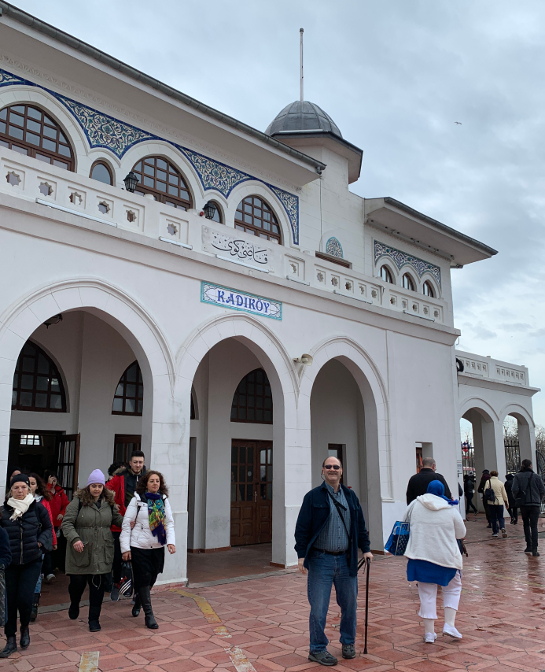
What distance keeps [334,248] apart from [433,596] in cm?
885

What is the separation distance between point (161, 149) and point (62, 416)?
4.71 m

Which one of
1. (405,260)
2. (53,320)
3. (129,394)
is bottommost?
(129,394)

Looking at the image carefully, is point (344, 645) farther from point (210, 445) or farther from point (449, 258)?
point (449, 258)

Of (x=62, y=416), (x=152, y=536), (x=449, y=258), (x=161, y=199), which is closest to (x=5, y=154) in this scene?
(x=161, y=199)

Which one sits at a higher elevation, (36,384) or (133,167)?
(133,167)

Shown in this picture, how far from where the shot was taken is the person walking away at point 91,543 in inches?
223

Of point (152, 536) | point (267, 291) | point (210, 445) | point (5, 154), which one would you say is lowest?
point (152, 536)

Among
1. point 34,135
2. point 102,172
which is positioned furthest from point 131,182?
point 34,135

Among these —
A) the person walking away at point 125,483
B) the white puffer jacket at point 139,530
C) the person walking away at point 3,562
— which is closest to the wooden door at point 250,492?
the person walking away at point 125,483

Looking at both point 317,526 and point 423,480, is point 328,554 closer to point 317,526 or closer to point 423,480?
point 317,526

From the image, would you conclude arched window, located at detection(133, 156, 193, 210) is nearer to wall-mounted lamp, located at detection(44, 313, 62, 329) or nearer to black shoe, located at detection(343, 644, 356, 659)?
wall-mounted lamp, located at detection(44, 313, 62, 329)

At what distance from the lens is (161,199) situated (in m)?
10.5

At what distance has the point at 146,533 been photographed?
5.88 m

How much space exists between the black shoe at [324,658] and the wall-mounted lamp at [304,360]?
5.65 m
